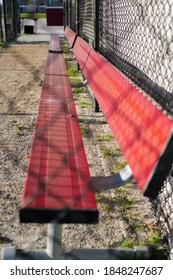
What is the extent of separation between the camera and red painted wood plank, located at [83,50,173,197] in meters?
1.36

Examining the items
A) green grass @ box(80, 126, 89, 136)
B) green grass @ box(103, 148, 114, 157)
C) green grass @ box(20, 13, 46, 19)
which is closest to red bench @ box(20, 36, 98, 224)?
green grass @ box(103, 148, 114, 157)

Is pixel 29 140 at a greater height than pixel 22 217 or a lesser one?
lesser

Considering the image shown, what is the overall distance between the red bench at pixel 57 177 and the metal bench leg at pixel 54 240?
0.76ft

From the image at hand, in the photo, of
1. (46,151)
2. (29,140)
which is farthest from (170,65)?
(29,140)

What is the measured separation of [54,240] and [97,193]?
38.2 inches

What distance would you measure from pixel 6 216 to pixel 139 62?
5.50 ft

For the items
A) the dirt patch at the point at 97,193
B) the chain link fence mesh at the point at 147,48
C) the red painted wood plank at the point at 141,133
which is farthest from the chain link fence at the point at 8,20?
the red painted wood plank at the point at 141,133

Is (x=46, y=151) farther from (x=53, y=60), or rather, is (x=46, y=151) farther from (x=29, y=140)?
(x=53, y=60)

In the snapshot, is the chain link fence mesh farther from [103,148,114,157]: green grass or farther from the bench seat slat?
[103,148,114,157]: green grass

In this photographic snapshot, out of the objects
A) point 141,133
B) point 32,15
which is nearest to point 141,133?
point 141,133

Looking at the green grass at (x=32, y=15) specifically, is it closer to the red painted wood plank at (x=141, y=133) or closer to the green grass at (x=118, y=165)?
the green grass at (x=118, y=165)

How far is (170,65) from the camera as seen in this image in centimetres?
226

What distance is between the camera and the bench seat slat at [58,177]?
1.36 metres

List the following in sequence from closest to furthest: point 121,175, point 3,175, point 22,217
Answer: point 22,217 < point 121,175 < point 3,175
